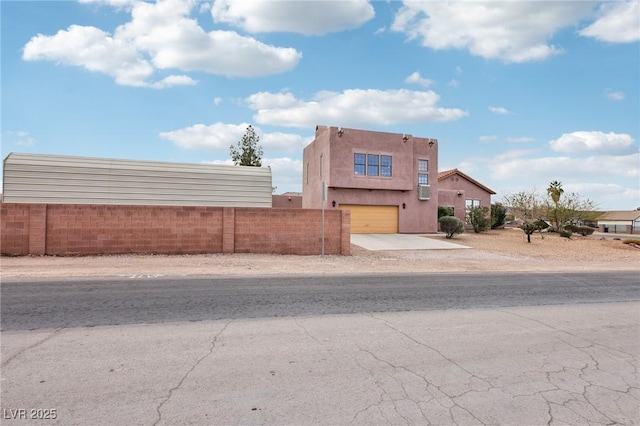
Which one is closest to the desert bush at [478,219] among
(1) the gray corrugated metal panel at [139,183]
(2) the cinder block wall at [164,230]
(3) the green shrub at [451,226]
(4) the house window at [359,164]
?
(3) the green shrub at [451,226]

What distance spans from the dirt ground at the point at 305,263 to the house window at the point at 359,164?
30.5 feet

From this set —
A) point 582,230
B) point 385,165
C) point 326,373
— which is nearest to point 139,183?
point 326,373

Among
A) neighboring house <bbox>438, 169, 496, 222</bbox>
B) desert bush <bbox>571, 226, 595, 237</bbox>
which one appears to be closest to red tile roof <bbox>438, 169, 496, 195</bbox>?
neighboring house <bbox>438, 169, 496, 222</bbox>

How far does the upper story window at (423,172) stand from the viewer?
32688 mm

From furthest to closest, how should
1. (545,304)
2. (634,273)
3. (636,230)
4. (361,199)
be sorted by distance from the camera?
1. (636,230)
2. (361,199)
3. (634,273)
4. (545,304)

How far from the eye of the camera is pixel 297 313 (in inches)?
289

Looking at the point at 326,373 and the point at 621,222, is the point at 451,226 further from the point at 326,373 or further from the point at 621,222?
the point at 621,222

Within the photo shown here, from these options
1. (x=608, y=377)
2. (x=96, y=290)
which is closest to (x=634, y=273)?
(x=608, y=377)

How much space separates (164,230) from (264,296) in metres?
9.48

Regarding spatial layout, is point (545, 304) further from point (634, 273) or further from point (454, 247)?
point (454, 247)

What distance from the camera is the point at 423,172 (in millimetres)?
32812

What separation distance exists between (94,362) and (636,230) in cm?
8976

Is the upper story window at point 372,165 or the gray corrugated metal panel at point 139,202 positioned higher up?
the upper story window at point 372,165

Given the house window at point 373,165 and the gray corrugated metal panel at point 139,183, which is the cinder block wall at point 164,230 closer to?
the gray corrugated metal panel at point 139,183
